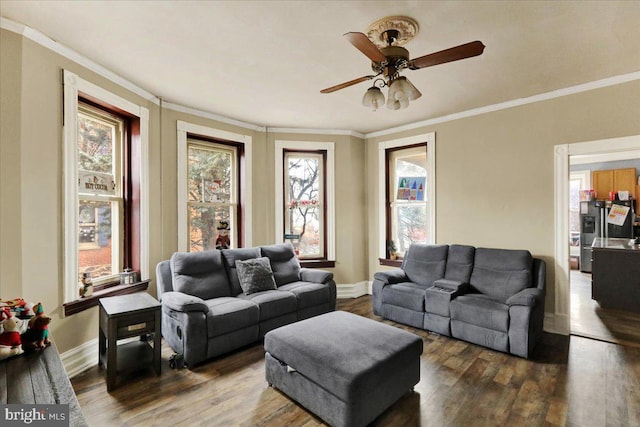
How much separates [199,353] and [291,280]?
5.05 ft

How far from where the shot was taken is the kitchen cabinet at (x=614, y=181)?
6387 mm

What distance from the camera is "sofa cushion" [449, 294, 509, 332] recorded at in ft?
9.95

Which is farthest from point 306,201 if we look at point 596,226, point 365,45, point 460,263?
point 596,226

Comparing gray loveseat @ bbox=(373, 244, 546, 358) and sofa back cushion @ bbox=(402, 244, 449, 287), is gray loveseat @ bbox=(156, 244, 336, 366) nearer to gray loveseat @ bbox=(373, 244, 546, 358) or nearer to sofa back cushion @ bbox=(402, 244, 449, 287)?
gray loveseat @ bbox=(373, 244, 546, 358)

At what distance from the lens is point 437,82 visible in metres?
3.24

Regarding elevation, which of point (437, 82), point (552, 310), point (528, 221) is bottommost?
point (552, 310)

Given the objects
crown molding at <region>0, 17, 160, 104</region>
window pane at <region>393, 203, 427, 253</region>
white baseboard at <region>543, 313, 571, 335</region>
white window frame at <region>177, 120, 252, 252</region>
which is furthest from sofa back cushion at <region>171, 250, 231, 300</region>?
white baseboard at <region>543, 313, 571, 335</region>

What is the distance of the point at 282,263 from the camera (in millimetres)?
4219

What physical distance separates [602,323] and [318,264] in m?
3.70

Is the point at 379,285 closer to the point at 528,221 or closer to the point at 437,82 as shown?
the point at 528,221

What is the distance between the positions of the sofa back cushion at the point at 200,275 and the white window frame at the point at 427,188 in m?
2.63

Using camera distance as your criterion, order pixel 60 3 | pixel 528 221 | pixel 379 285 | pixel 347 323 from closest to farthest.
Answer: pixel 60 3 < pixel 347 323 < pixel 528 221 < pixel 379 285

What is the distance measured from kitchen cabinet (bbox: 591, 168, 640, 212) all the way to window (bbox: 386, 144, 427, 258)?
4.89m

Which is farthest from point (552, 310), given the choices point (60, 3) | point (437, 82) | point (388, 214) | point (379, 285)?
point (60, 3)
